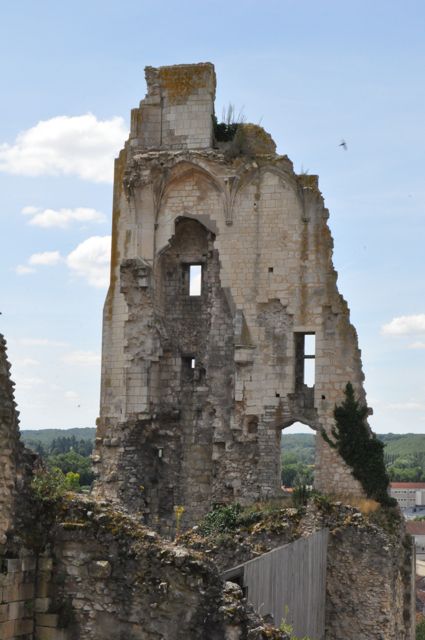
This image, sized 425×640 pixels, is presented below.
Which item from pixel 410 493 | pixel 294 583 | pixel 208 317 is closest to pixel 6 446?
pixel 294 583

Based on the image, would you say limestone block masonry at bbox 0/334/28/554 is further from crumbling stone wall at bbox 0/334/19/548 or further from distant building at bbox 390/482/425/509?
distant building at bbox 390/482/425/509

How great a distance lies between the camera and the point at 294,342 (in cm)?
2295

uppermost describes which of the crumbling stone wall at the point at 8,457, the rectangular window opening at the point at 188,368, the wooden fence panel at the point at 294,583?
the rectangular window opening at the point at 188,368

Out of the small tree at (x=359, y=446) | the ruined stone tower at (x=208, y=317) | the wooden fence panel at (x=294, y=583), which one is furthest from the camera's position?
the ruined stone tower at (x=208, y=317)

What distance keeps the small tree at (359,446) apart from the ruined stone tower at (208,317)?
0.20m

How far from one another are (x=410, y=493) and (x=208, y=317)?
12432 centimetres

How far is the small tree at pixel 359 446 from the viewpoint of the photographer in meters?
22.1

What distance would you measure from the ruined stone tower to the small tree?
0.64ft

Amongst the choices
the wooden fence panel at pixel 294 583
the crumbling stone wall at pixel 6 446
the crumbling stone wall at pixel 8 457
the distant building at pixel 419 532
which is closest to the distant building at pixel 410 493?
the distant building at pixel 419 532

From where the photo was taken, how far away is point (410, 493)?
14362 centimetres

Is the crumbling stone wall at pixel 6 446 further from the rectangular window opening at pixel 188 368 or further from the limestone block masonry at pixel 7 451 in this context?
the rectangular window opening at pixel 188 368

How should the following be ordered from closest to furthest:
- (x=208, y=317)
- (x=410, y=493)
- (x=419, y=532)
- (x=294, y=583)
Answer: (x=294, y=583)
(x=208, y=317)
(x=419, y=532)
(x=410, y=493)

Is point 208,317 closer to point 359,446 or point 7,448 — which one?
point 359,446

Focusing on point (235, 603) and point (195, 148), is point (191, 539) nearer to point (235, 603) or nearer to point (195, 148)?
point (235, 603)
